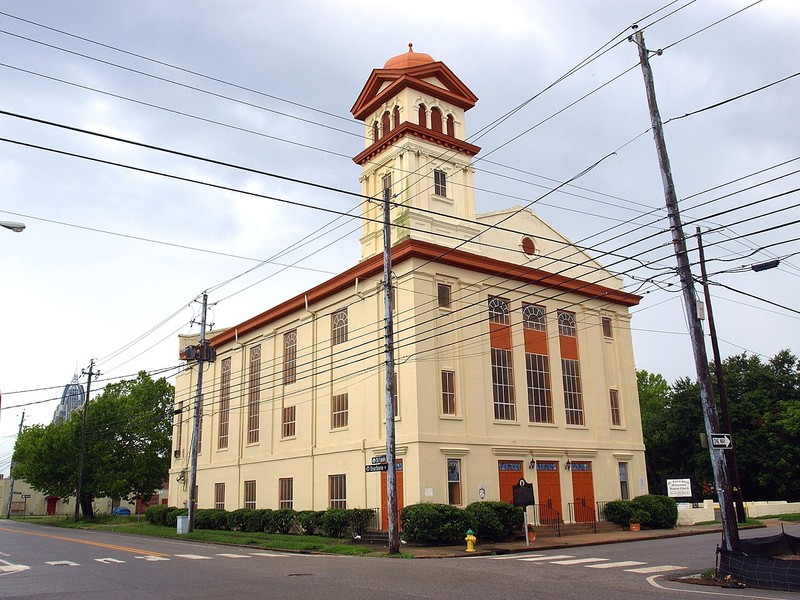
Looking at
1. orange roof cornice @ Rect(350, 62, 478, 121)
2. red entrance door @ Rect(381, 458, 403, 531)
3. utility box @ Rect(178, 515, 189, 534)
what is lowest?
A: utility box @ Rect(178, 515, 189, 534)

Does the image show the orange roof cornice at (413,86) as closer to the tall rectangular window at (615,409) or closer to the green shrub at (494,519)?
the tall rectangular window at (615,409)

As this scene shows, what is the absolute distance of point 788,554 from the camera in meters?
15.8

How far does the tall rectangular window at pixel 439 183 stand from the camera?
117ft

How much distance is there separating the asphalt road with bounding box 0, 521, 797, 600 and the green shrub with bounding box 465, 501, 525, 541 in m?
3.97

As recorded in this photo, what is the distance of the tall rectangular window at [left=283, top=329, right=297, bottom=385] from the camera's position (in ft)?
127

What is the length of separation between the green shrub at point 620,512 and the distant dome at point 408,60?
24.2 m

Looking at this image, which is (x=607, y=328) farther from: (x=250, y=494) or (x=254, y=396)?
(x=250, y=494)

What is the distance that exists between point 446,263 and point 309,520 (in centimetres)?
1308

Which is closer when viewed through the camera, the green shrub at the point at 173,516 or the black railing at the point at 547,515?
the black railing at the point at 547,515

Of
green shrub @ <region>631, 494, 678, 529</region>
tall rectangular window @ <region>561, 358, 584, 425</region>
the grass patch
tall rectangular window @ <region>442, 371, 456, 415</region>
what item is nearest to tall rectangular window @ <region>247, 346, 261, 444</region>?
the grass patch

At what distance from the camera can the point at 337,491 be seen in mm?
33094

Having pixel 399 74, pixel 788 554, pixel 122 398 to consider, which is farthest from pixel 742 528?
pixel 122 398

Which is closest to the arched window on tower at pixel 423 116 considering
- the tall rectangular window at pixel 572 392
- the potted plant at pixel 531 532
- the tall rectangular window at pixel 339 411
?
the tall rectangular window at pixel 572 392

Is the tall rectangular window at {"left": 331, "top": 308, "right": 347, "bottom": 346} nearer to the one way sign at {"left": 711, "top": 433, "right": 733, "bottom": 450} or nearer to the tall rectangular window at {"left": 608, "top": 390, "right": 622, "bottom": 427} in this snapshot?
the tall rectangular window at {"left": 608, "top": 390, "right": 622, "bottom": 427}
